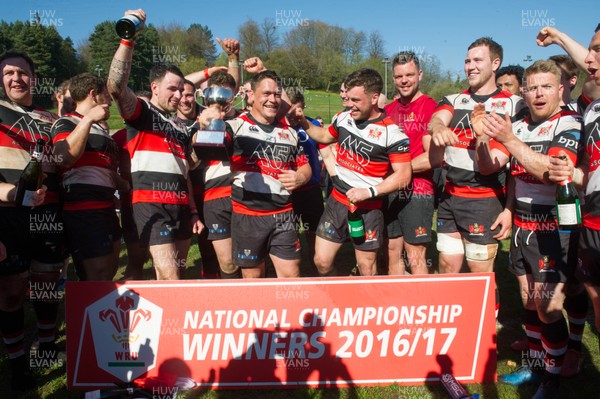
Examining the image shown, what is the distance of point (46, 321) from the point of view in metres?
4.13

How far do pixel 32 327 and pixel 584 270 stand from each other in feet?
19.7

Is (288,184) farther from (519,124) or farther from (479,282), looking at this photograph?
(519,124)

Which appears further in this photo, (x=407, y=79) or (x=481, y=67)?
(x=407, y=79)

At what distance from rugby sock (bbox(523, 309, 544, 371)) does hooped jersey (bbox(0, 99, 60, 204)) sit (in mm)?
4816

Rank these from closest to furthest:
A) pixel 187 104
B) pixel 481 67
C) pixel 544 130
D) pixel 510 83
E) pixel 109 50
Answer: pixel 544 130
pixel 481 67
pixel 187 104
pixel 510 83
pixel 109 50

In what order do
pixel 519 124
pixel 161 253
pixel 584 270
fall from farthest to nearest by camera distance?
pixel 161 253 < pixel 519 124 < pixel 584 270

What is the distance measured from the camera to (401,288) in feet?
11.2

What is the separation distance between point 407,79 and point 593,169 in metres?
2.28

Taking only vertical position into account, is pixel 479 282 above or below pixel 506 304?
above

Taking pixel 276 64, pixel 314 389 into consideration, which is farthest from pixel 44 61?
pixel 314 389

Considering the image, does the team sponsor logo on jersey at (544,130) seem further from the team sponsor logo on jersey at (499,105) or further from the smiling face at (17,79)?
the smiling face at (17,79)

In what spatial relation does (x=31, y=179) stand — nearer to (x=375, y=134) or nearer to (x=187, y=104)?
(x=187, y=104)

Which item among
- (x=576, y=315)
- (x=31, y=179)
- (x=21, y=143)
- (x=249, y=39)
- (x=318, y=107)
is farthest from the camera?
(x=249, y=39)

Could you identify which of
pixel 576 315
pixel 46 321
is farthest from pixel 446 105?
pixel 46 321
